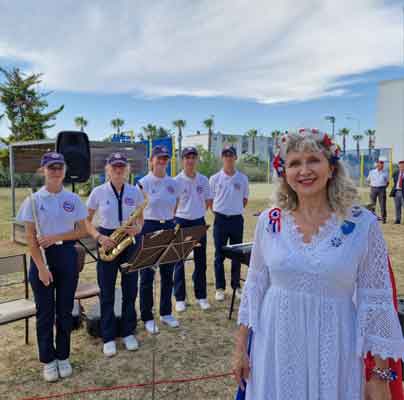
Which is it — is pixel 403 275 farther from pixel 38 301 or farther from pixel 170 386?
pixel 38 301

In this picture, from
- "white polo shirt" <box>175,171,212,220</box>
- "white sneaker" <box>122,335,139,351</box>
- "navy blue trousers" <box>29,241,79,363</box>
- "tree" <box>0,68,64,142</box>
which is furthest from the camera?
"tree" <box>0,68,64,142</box>

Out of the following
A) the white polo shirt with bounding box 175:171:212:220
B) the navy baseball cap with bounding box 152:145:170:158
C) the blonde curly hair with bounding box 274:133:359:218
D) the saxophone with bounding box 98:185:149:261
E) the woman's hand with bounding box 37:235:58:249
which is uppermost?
the navy baseball cap with bounding box 152:145:170:158

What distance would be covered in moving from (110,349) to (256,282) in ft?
8.58

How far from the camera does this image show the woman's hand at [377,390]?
1.51m

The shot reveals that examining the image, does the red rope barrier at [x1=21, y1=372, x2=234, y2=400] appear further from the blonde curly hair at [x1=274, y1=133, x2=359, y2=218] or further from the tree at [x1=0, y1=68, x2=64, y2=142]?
the tree at [x1=0, y1=68, x2=64, y2=142]

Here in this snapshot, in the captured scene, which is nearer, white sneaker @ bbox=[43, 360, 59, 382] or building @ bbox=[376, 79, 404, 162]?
white sneaker @ bbox=[43, 360, 59, 382]

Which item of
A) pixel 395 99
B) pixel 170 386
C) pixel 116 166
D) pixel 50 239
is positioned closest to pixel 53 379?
pixel 170 386

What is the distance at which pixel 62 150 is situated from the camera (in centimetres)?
666

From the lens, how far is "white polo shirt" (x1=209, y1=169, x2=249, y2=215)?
536 centimetres

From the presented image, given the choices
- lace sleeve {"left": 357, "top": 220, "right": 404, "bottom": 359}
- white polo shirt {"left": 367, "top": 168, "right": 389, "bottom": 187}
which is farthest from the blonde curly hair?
white polo shirt {"left": 367, "top": 168, "right": 389, "bottom": 187}

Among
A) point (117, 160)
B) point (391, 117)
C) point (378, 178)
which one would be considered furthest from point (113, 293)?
point (391, 117)

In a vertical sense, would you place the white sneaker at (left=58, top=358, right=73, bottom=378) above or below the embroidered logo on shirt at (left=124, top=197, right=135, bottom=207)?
below

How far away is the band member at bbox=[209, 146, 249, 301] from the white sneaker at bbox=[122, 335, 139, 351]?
5.55 ft

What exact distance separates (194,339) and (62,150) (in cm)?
417
